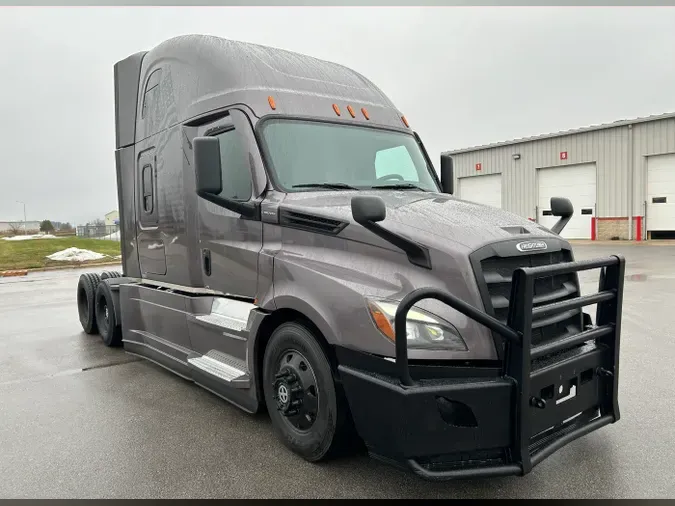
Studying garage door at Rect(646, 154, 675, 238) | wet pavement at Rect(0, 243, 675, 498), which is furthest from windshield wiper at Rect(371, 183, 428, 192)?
garage door at Rect(646, 154, 675, 238)

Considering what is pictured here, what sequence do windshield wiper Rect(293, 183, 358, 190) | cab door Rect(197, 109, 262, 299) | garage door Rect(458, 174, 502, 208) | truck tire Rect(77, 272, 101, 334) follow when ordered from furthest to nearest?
garage door Rect(458, 174, 502, 208)
truck tire Rect(77, 272, 101, 334)
cab door Rect(197, 109, 262, 299)
windshield wiper Rect(293, 183, 358, 190)

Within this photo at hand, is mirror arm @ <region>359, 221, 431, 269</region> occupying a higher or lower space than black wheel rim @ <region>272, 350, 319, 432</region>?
higher

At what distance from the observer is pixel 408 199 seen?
4.04 metres

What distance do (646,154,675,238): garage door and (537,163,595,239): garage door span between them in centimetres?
279

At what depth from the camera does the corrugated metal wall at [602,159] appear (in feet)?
87.2

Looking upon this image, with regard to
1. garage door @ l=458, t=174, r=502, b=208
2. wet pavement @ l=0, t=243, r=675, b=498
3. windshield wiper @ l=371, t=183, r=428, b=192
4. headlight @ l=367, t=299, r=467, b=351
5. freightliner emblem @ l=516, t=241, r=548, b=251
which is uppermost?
garage door @ l=458, t=174, r=502, b=208

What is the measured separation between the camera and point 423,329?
3.05 meters

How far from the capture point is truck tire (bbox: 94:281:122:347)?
23.7 ft

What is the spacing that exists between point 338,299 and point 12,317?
929 centimetres

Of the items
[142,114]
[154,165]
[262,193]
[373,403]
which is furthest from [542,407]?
[142,114]

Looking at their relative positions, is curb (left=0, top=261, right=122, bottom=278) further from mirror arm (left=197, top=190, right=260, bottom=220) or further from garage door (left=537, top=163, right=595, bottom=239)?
garage door (left=537, top=163, right=595, bottom=239)

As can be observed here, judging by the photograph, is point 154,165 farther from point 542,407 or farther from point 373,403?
point 542,407

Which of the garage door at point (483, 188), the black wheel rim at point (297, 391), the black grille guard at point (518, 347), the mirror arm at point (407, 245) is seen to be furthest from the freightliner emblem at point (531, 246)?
the garage door at point (483, 188)

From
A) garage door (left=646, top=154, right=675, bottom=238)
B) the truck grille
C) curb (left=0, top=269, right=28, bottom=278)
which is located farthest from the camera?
garage door (left=646, top=154, right=675, bottom=238)
